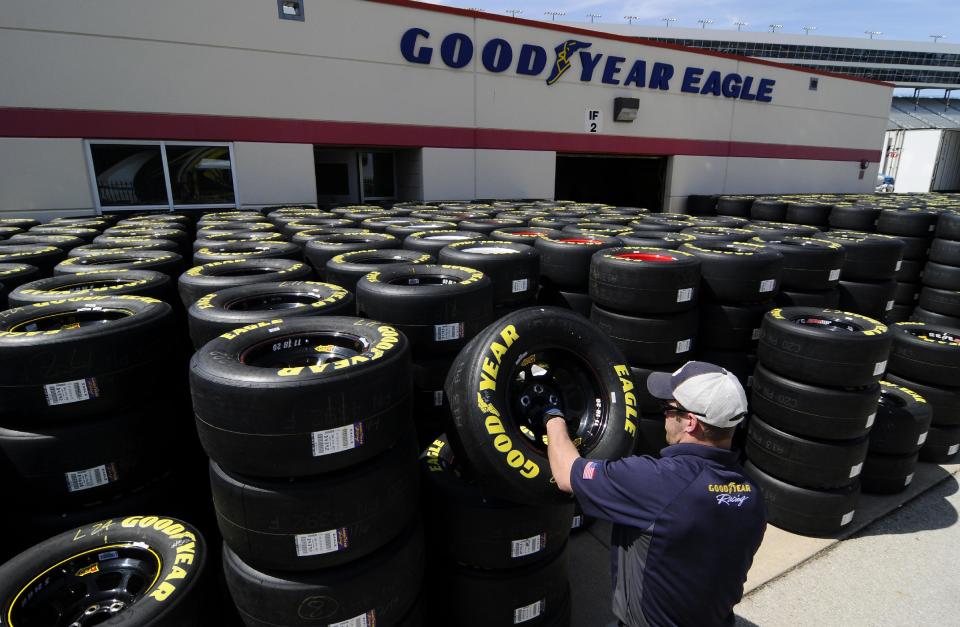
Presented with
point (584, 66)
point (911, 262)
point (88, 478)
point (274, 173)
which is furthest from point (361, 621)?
point (584, 66)

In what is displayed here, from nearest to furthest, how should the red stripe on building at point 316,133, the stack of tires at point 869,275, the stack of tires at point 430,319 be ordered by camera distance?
1. the stack of tires at point 430,319
2. the stack of tires at point 869,275
3. the red stripe on building at point 316,133

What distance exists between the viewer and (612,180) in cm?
2291

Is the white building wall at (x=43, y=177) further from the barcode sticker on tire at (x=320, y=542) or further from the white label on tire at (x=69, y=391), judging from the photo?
the barcode sticker on tire at (x=320, y=542)

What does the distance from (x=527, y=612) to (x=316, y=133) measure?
38.8 feet

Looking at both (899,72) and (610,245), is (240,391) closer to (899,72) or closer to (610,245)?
(610,245)

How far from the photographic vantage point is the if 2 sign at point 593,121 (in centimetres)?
1580

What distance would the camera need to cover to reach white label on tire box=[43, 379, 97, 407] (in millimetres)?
2590

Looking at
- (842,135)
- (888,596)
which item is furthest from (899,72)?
(888,596)

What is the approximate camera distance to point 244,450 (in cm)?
212

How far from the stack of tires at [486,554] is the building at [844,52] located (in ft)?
239

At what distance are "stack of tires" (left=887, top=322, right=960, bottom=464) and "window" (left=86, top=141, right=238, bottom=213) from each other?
484 inches

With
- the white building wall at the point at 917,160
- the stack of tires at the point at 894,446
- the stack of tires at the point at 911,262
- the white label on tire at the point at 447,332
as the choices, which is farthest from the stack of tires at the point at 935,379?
the white building wall at the point at 917,160

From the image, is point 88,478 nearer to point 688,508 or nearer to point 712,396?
point 688,508

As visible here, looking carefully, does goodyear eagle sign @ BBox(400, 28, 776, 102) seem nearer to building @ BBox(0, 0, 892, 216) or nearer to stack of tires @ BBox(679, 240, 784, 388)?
building @ BBox(0, 0, 892, 216)
